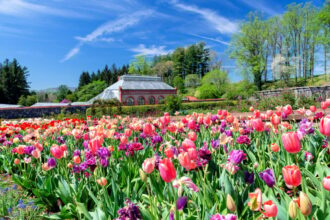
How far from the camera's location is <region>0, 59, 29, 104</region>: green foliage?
4884 centimetres

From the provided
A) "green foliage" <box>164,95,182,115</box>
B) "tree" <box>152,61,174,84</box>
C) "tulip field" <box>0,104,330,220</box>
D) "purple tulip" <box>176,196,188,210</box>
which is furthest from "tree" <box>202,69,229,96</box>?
"purple tulip" <box>176,196,188,210</box>

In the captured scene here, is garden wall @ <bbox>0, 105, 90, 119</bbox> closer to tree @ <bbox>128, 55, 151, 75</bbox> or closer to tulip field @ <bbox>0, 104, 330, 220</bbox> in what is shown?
tulip field @ <bbox>0, 104, 330, 220</bbox>

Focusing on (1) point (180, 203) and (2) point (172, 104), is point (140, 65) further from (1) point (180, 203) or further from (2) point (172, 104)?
(1) point (180, 203)

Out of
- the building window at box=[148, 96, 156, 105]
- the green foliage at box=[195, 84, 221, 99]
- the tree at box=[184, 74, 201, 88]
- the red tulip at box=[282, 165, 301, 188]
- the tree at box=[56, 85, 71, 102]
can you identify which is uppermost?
the tree at box=[184, 74, 201, 88]

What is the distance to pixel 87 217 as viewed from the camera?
1.68 m

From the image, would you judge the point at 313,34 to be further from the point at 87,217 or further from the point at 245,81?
the point at 87,217

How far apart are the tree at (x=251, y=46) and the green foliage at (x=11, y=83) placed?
4148cm

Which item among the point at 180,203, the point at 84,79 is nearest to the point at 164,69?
the point at 84,79

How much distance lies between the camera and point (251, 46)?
118ft

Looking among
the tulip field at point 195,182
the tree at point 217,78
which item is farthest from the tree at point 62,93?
the tulip field at point 195,182

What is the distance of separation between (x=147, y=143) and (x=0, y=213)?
1.77 m

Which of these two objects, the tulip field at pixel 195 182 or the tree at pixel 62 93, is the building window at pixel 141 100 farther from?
the tree at pixel 62 93

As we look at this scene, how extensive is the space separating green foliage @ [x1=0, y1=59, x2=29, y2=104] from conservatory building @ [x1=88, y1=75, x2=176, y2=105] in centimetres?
2213

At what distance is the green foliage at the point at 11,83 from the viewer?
48.8 m
